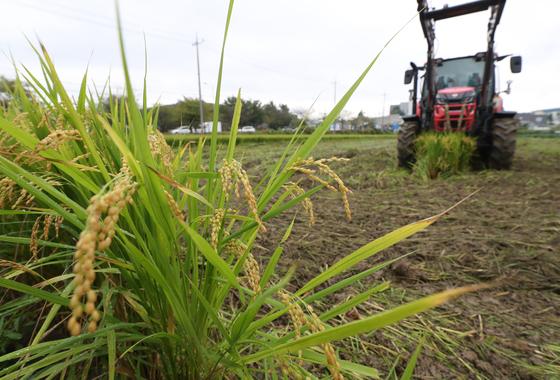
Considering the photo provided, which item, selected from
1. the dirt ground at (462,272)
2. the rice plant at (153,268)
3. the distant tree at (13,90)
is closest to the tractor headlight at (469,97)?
the dirt ground at (462,272)

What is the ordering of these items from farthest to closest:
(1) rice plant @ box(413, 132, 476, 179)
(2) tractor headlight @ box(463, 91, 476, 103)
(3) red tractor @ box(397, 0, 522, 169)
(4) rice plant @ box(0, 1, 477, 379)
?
1. (2) tractor headlight @ box(463, 91, 476, 103)
2. (3) red tractor @ box(397, 0, 522, 169)
3. (1) rice plant @ box(413, 132, 476, 179)
4. (4) rice plant @ box(0, 1, 477, 379)

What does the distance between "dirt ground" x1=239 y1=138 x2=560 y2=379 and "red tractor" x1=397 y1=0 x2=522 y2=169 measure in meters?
1.52

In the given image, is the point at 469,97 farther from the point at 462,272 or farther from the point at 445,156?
the point at 462,272

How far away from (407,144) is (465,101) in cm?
124

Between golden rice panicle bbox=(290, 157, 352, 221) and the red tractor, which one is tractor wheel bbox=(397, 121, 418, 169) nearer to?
the red tractor

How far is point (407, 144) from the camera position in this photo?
4.84 meters

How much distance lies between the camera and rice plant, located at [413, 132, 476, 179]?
4.17m

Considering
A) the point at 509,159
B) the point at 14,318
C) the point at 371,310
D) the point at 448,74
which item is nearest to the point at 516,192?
the point at 509,159

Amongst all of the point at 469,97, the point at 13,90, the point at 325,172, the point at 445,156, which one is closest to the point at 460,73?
the point at 469,97

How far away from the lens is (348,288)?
4.49ft

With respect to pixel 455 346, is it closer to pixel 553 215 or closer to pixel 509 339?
pixel 509 339

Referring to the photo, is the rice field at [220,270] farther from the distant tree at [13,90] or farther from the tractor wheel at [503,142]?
the tractor wheel at [503,142]

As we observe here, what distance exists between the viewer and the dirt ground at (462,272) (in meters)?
0.99

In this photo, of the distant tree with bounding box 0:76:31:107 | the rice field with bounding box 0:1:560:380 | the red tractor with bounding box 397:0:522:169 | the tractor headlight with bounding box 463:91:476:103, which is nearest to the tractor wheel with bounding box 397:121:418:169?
the red tractor with bounding box 397:0:522:169
